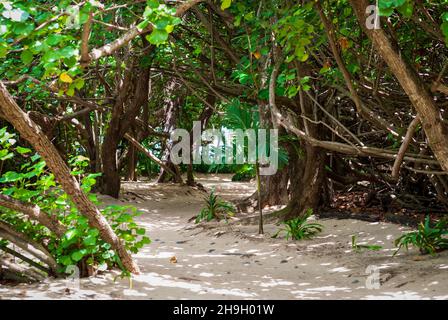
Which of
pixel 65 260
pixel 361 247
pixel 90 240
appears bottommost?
pixel 361 247

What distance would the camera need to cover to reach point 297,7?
5.09m

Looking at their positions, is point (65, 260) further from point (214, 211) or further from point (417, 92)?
point (214, 211)

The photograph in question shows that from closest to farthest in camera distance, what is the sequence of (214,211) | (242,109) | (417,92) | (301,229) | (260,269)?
(417,92) → (260,269) → (301,229) → (242,109) → (214,211)

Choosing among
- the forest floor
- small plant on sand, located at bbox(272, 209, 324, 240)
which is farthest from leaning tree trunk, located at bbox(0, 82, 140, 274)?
small plant on sand, located at bbox(272, 209, 324, 240)

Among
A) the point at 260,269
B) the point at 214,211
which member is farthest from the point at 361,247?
the point at 214,211

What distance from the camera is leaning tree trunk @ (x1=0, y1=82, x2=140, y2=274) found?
3.54m

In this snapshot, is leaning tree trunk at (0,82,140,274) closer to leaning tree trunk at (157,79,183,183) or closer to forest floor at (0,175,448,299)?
forest floor at (0,175,448,299)

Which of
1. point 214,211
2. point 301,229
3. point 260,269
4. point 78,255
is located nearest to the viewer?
point 78,255

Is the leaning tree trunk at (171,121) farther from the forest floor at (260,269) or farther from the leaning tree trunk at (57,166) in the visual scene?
the leaning tree trunk at (57,166)

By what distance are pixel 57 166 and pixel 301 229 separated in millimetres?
3963

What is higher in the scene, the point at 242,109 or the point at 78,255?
the point at 242,109

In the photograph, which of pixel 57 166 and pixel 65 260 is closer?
pixel 57 166

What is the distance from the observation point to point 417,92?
3.80 meters

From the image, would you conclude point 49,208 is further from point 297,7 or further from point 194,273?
point 297,7
